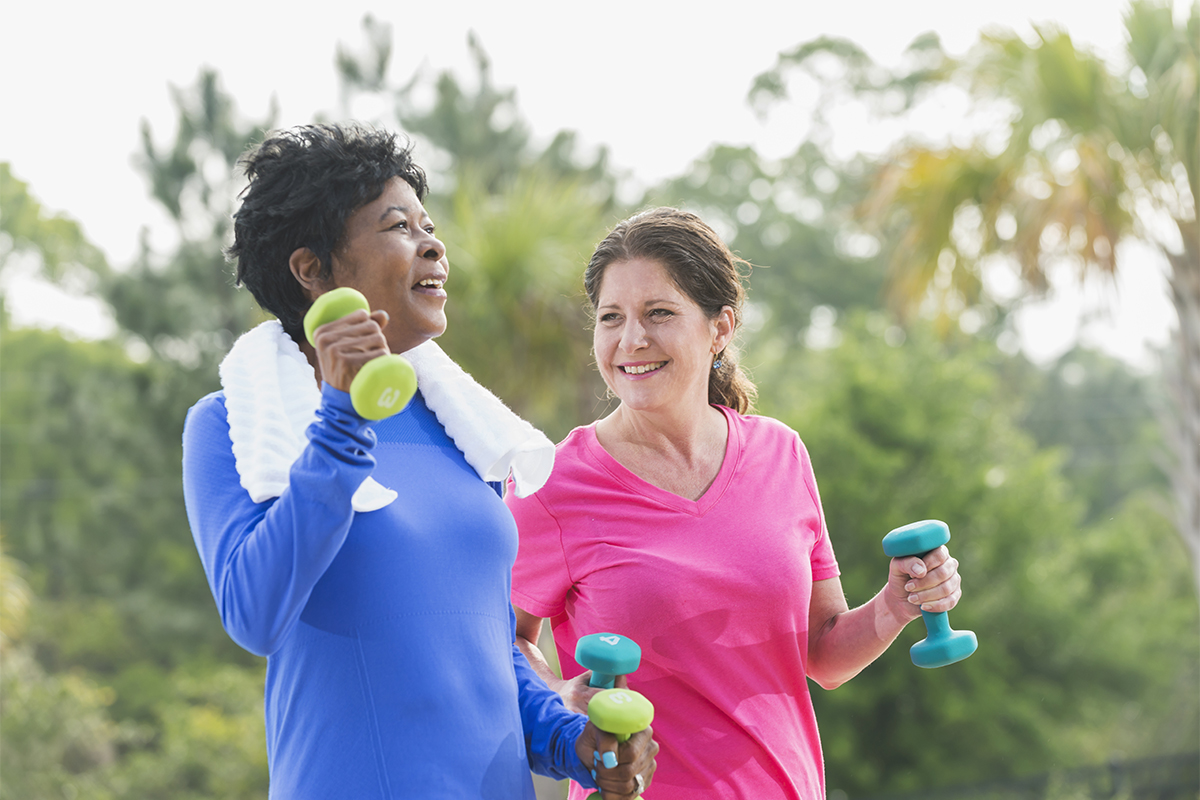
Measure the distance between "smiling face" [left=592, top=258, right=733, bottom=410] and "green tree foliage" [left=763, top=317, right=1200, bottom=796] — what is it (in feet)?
28.8

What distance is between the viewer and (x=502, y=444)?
1.83 metres

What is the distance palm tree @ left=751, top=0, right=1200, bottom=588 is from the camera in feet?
19.0

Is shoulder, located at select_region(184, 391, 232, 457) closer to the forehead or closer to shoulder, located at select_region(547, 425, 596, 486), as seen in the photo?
shoulder, located at select_region(547, 425, 596, 486)

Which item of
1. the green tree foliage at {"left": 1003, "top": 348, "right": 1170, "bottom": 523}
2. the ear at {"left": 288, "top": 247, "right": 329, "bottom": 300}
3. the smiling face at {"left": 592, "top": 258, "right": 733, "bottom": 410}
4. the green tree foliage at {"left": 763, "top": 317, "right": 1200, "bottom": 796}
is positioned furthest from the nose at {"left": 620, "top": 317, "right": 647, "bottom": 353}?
the green tree foliage at {"left": 1003, "top": 348, "right": 1170, "bottom": 523}

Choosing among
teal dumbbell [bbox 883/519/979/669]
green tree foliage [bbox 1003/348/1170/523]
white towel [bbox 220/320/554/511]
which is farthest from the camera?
green tree foliage [bbox 1003/348/1170/523]

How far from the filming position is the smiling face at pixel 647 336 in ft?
7.23

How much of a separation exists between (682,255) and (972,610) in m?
9.88

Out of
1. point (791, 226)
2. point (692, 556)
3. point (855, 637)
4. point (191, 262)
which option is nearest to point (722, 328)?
point (692, 556)

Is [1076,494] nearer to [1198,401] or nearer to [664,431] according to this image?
[1198,401]

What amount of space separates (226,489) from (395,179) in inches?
Result: 23.1

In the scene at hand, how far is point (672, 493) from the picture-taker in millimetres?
2217

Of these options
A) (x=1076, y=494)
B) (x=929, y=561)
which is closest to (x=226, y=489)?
(x=929, y=561)

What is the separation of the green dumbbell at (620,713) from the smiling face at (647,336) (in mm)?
730

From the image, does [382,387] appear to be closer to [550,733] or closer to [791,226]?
[550,733]
